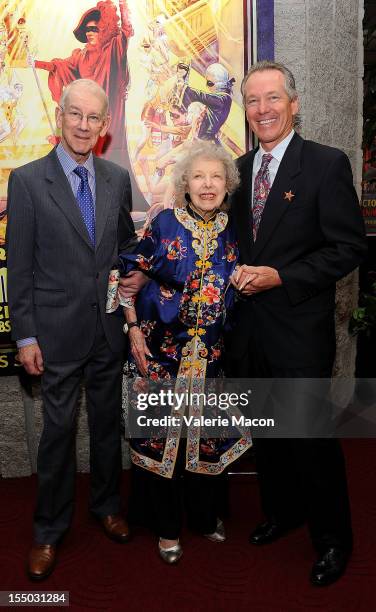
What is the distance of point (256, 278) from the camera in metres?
1.78

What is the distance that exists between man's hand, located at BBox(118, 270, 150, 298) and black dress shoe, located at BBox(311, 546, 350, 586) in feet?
3.79

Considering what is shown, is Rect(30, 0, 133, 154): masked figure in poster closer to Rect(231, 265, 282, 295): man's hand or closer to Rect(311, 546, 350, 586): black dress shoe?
Rect(231, 265, 282, 295): man's hand

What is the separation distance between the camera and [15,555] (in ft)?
6.91

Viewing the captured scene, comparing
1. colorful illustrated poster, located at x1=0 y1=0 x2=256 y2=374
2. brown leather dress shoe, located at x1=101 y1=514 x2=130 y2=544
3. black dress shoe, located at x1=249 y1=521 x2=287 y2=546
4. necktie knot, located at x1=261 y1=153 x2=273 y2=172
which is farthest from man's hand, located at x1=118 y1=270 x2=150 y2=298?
black dress shoe, located at x1=249 y1=521 x2=287 y2=546

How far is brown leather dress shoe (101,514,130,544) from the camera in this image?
7.14 ft

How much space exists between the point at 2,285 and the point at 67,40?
3.75 ft

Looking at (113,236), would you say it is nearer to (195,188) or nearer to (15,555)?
(195,188)

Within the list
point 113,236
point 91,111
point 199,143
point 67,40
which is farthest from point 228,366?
point 67,40

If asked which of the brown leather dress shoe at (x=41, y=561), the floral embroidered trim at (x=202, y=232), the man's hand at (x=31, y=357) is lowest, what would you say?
the brown leather dress shoe at (x=41, y=561)

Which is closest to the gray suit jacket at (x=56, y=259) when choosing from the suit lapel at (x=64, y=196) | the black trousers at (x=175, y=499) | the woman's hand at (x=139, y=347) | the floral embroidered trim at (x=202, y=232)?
the suit lapel at (x=64, y=196)

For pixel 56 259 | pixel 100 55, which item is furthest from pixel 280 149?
pixel 100 55

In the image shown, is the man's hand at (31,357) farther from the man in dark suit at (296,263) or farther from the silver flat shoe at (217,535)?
the silver flat shoe at (217,535)

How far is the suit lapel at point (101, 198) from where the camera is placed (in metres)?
1.98

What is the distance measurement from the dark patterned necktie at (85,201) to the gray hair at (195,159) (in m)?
0.32
